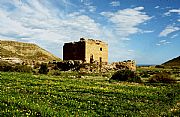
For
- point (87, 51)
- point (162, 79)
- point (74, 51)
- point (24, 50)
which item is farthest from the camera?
point (24, 50)

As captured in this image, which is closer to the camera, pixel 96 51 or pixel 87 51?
pixel 87 51

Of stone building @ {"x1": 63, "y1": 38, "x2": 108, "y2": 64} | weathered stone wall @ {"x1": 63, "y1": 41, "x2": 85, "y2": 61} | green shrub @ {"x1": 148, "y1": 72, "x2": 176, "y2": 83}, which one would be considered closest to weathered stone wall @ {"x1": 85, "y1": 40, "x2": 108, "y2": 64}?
stone building @ {"x1": 63, "y1": 38, "x2": 108, "y2": 64}

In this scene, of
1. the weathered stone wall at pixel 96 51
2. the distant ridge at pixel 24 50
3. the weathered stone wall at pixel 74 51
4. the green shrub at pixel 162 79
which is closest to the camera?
the green shrub at pixel 162 79

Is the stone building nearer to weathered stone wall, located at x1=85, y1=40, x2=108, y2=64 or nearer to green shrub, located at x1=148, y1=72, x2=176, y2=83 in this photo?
weathered stone wall, located at x1=85, y1=40, x2=108, y2=64

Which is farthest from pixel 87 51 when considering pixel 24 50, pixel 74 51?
pixel 24 50

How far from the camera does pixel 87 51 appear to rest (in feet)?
192

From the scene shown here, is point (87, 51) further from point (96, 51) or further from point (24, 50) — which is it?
point (24, 50)

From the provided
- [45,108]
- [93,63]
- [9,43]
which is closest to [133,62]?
[93,63]

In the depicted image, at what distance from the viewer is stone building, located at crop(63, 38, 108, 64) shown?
58531mm

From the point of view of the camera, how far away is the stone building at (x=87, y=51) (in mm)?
58531

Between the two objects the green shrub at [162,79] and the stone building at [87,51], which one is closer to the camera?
the green shrub at [162,79]

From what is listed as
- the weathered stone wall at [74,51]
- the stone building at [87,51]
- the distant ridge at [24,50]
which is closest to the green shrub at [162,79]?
the stone building at [87,51]

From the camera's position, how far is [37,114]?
12.5 metres

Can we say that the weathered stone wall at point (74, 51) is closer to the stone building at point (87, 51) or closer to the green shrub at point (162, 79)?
the stone building at point (87, 51)
